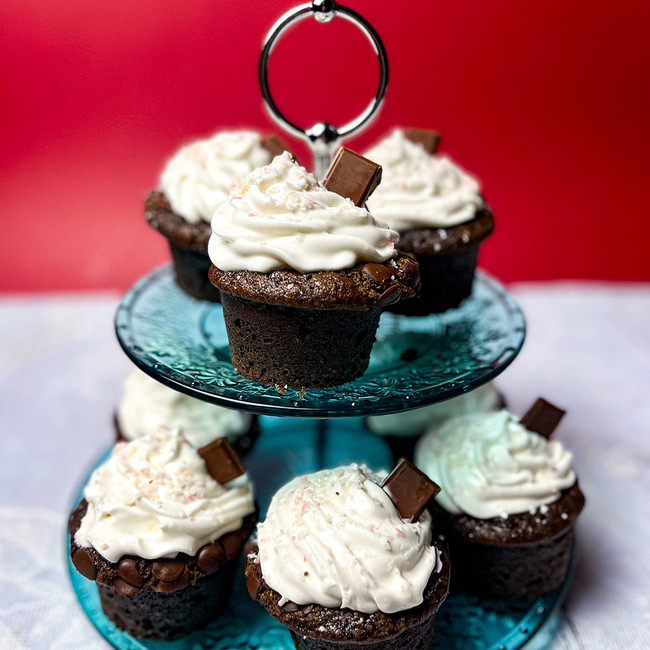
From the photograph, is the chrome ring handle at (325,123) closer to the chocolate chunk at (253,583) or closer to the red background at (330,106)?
the chocolate chunk at (253,583)

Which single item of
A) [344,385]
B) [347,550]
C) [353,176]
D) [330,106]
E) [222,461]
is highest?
[353,176]

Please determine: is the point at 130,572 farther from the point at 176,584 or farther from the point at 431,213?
the point at 431,213

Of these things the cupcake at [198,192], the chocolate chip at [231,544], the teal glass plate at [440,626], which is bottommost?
the teal glass plate at [440,626]

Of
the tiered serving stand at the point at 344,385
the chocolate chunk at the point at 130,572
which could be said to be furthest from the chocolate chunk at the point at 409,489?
the chocolate chunk at the point at 130,572

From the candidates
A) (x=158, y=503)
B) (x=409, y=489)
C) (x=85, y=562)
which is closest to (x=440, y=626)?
(x=409, y=489)

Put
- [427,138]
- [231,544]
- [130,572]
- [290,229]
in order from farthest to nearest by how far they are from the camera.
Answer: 1. [427,138]
2. [231,544]
3. [130,572]
4. [290,229]

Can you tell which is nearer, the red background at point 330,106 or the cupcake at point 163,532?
the cupcake at point 163,532

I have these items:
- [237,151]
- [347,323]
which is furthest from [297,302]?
[237,151]

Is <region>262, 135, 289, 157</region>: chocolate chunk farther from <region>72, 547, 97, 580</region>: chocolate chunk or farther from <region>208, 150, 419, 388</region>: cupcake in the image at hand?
<region>72, 547, 97, 580</region>: chocolate chunk
